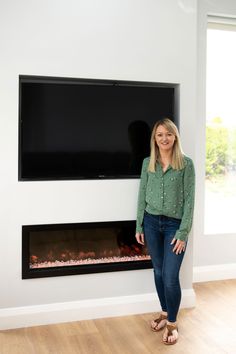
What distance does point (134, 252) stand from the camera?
3441 mm

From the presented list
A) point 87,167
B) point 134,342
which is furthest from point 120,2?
point 134,342

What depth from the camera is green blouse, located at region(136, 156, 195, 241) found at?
283cm

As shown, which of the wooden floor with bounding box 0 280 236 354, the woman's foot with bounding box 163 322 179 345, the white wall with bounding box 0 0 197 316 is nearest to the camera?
the wooden floor with bounding box 0 280 236 354

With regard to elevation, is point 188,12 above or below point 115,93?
above

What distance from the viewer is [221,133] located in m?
4.15

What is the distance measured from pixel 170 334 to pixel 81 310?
729mm

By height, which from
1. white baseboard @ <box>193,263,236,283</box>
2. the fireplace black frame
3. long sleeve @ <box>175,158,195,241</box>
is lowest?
white baseboard @ <box>193,263,236,283</box>

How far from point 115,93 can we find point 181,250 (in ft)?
4.32

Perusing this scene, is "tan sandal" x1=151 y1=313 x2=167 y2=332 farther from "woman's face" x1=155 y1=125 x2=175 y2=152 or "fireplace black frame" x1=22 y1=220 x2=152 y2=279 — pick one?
"woman's face" x1=155 y1=125 x2=175 y2=152

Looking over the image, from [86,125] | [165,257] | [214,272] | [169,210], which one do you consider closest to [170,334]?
[165,257]

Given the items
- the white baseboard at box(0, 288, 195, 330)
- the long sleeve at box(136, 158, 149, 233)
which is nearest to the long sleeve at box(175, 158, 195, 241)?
the long sleeve at box(136, 158, 149, 233)

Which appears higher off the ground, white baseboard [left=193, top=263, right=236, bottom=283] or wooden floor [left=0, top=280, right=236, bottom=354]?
white baseboard [left=193, top=263, right=236, bottom=283]

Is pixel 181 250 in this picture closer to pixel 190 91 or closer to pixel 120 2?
pixel 190 91

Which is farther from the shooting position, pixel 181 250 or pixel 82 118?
pixel 82 118
